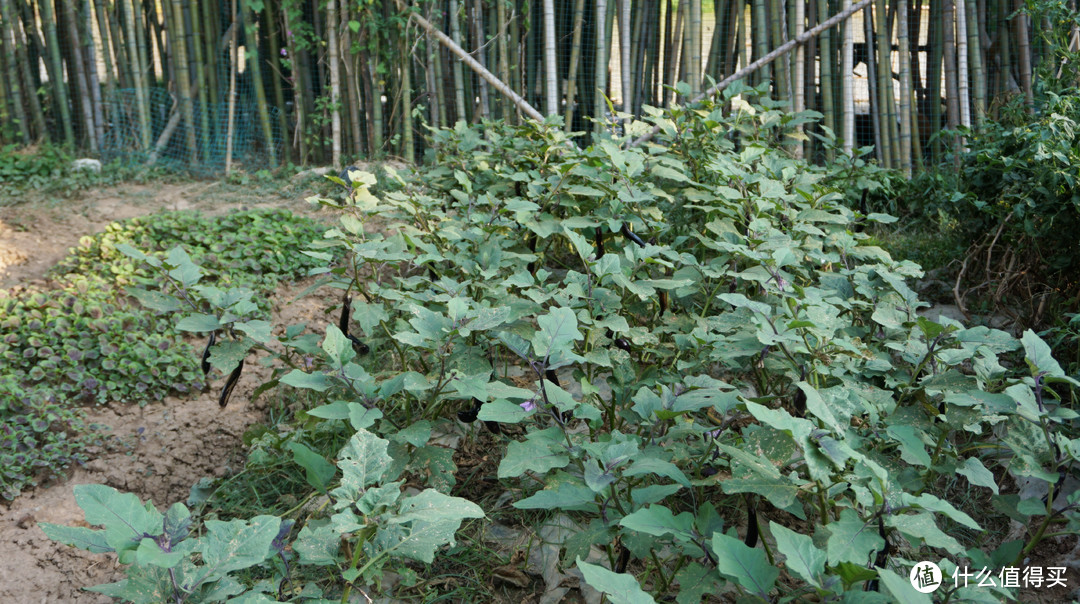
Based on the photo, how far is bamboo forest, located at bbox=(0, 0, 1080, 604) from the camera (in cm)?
129

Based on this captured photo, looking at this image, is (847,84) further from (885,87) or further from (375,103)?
(375,103)

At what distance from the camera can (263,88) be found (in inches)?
212

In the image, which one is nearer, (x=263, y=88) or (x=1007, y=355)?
(x=1007, y=355)

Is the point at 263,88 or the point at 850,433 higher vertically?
the point at 263,88

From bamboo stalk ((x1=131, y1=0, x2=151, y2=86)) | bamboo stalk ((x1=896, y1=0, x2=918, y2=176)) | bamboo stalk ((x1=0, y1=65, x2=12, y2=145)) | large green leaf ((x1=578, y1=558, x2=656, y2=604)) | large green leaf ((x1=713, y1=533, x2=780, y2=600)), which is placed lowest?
large green leaf ((x1=713, y1=533, x2=780, y2=600))

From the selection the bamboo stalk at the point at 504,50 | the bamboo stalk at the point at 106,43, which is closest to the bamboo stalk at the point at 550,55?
the bamboo stalk at the point at 504,50

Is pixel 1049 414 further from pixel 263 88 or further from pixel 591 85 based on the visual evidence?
pixel 263 88

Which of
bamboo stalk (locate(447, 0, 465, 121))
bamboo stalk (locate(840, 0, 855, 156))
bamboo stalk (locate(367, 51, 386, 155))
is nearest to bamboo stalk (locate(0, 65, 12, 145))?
bamboo stalk (locate(367, 51, 386, 155))

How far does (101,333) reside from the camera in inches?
109

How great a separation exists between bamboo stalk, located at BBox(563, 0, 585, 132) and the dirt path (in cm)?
237

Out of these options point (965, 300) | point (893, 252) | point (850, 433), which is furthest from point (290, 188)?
point (850, 433)

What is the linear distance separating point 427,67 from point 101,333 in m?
2.84

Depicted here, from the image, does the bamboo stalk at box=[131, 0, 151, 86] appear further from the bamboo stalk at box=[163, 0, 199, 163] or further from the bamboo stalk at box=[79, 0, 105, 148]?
the bamboo stalk at box=[79, 0, 105, 148]

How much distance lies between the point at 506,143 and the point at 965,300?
173 centimetres
